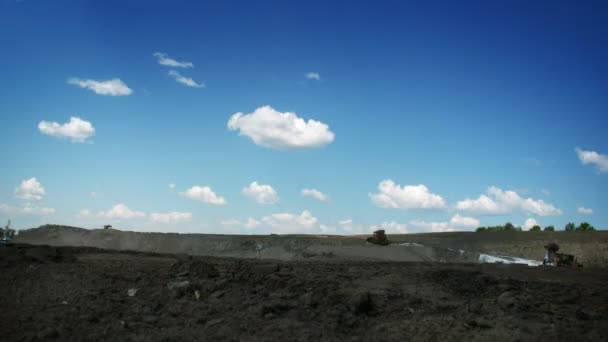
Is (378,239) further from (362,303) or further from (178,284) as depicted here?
(362,303)

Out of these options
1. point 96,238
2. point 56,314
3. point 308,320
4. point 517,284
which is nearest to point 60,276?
point 56,314

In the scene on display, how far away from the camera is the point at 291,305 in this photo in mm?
8219

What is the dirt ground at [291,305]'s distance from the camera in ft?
23.9

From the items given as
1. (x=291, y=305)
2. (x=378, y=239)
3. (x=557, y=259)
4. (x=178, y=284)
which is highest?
(x=378, y=239)

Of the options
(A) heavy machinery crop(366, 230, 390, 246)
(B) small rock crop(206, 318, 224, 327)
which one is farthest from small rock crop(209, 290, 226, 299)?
(A) heavy machinery crop(366, 230, 390, 246)

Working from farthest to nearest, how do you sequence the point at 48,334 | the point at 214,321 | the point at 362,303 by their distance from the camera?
the point at 362,303, the point at 214,321, the point at 48,334

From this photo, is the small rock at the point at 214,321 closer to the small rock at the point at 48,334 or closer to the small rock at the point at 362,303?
the small rock at the point at 362,303

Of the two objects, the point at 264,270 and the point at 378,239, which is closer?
the point at 264,270

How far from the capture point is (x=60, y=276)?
10.6 metres

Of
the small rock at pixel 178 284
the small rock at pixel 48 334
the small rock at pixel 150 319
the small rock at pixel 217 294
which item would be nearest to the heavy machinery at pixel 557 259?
the small rock at pixel 217 294

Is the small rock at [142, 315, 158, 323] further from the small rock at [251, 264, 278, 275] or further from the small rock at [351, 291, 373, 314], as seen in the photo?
the small rock at [351, 291, 373, 314]

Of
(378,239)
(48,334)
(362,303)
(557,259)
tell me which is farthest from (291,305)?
(557,259)

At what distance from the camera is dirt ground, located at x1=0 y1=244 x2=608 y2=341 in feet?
23.9

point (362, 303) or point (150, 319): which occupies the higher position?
point (362, 303)
